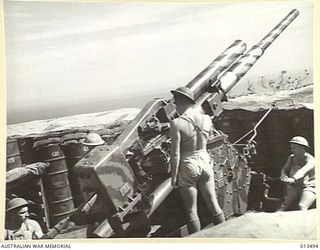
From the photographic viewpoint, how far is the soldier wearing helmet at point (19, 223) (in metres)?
1.80

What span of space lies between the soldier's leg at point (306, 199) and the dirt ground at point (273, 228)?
2cm

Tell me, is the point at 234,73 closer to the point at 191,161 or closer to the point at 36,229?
the point at 191,161

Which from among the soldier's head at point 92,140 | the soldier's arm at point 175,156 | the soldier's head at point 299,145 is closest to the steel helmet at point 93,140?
the soldier's head at point 92,140

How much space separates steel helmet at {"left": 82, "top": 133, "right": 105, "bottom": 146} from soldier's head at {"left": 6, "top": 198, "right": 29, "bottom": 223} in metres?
0.25

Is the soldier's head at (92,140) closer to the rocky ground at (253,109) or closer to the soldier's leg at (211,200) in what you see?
the rocky ground at (253,109)

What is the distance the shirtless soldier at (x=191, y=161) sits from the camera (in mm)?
1815

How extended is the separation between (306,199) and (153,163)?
0.46m

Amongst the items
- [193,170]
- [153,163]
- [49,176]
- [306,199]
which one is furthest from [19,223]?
[306,199]

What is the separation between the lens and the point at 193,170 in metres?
1.82

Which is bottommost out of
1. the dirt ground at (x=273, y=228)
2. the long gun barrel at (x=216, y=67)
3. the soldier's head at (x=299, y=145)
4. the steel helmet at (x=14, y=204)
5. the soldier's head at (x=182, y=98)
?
the dirt ground at (x=273, y=228)

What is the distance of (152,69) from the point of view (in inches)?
73.2

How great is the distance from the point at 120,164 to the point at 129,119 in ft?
0.46

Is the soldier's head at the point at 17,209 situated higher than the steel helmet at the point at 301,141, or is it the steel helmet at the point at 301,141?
the steel helmet at the point at 301,141

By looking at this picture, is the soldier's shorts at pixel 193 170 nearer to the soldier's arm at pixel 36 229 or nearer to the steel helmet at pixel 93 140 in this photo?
the steel helmet at pixel 93 140
